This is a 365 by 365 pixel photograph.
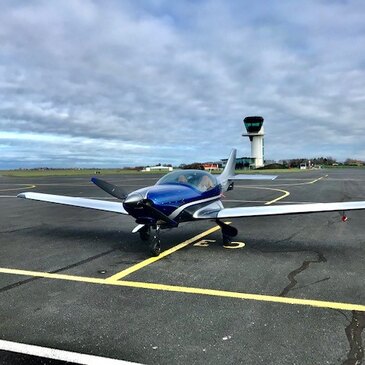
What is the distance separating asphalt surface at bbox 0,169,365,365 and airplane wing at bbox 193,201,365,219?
2.88ft

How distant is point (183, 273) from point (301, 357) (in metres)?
3.58

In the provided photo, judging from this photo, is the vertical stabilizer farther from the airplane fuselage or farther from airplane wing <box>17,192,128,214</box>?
airplane wing <box>17,192,128,214</box>

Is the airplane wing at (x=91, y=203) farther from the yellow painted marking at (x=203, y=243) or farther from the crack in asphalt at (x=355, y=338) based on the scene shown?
the crack in asphalt at (x=355, y=338)

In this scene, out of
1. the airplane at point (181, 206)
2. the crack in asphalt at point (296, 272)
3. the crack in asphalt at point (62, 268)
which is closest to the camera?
the crack in asphalt at point (296, 272)

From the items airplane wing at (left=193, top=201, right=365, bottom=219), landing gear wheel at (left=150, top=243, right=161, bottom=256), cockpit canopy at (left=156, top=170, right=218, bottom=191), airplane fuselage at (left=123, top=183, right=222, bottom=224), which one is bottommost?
landing gear wheel at (left=150, top=243, right=161, bottom=256)

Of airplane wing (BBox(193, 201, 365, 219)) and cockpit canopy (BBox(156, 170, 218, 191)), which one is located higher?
cockpit canopy (BBox(156, 170, 218, 191))

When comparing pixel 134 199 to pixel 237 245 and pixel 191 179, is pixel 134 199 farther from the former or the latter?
pixel 237 245

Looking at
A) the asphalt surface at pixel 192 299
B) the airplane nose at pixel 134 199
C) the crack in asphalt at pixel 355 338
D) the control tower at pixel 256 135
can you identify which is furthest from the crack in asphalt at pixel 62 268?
the control tower at pixel 256 135

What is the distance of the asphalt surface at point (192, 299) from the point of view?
173 inches

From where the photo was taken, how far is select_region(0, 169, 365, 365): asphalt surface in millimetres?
4387

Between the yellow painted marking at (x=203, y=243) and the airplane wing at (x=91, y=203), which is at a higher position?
the airplane wing at (x=91, y=203)

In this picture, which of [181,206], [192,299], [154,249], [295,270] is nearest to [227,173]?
[181,206]

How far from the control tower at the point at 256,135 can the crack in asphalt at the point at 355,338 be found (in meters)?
115

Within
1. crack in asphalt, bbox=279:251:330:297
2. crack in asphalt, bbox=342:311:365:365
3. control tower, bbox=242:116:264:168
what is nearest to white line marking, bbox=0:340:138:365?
crack in asphalt, bbox=342:311:365:365
